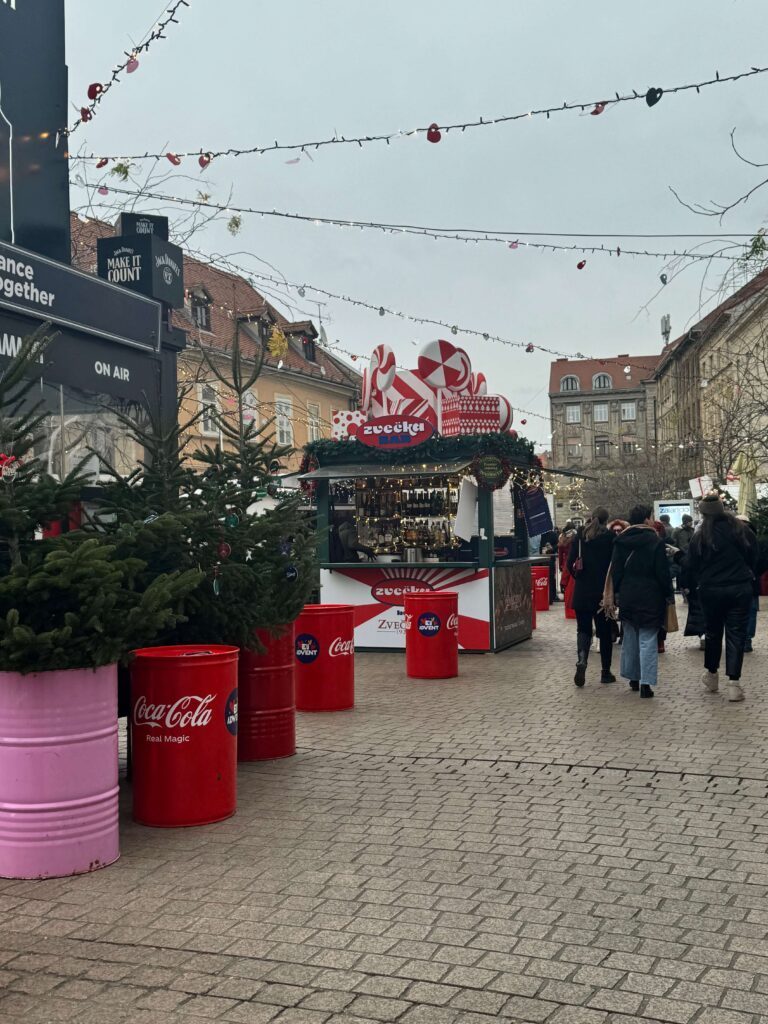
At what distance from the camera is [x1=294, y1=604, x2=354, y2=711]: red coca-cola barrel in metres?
9.38

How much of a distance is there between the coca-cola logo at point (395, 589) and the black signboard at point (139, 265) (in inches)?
292

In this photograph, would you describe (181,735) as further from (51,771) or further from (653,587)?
(653,587)

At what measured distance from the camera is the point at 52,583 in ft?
15.4

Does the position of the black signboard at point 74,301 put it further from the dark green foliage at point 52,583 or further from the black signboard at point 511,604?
the black signboard at point 511,604

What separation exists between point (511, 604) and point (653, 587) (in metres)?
4.57

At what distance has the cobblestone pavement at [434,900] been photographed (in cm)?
349

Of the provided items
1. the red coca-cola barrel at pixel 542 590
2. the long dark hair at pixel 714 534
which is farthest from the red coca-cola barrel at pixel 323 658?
the red coca-cola barrel at pixel 542 590

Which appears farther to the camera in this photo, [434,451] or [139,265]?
[434,451]

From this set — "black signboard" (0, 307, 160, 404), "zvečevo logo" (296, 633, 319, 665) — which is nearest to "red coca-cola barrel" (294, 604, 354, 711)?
"zvečevo logo" (296, 633, 319, 665)

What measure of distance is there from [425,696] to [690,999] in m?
6.97

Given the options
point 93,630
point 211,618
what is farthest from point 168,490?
point 93,630

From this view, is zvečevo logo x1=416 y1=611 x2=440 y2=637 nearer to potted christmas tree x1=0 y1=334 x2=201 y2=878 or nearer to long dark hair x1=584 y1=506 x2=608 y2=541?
long dark hair x1=584 y1=506 x2=608 y2=541

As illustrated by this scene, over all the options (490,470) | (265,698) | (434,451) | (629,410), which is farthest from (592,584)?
(629,410)

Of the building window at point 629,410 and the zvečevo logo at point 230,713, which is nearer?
the zvečevo logo at point 230,713
